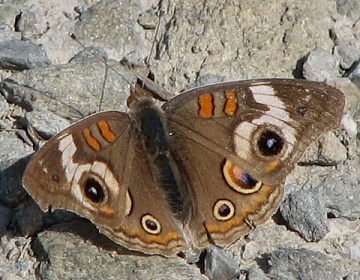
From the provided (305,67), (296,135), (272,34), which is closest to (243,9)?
(272,34)

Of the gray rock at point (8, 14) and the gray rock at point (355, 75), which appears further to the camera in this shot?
the gray rock at point (8, 14)

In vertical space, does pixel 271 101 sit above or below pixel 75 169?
above

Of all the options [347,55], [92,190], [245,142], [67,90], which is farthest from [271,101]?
[67,90]

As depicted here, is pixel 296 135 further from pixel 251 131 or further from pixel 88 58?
pixel 88 58

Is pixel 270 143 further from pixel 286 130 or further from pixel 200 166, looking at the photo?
pixel 200 166

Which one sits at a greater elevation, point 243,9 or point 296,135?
point 243,9

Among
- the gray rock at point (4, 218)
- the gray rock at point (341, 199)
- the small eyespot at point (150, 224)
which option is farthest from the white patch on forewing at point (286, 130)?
the gray rock at point (4, 218)

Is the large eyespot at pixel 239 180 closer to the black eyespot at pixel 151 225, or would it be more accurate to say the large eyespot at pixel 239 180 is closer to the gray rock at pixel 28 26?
the black eyespot at pixel 151 225
